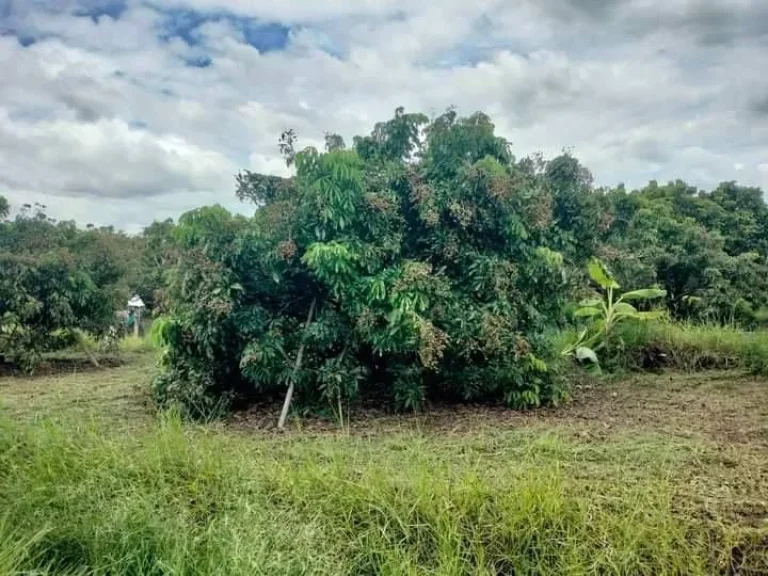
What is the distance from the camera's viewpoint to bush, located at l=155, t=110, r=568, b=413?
4.58 metres

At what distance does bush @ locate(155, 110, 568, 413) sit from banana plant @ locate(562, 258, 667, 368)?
1.80 meters

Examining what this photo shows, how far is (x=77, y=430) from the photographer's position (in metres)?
Result: 3.40

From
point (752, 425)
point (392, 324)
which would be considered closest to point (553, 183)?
point (392, 324)

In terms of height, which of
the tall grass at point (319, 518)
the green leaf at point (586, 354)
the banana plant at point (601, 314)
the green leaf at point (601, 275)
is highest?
the green leaf at point (601, 275)

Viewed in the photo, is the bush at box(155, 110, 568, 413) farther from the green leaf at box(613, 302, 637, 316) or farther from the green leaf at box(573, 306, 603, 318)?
the green leaf at box(613, 302, 637, 316)

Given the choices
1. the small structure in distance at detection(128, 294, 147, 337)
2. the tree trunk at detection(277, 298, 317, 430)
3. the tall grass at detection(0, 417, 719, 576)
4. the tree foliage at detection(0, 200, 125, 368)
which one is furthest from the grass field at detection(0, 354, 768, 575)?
the small structure in distance at detection(128, 294, 147, 337)

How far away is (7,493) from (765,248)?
40.7 ft

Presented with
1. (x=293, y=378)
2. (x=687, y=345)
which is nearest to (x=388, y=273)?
(x=293, y=378)

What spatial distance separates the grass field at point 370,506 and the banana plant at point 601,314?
3.18 m

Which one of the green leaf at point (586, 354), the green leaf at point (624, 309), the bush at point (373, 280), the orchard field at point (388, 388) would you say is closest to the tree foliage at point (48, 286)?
the orchard field at point (388, 388)

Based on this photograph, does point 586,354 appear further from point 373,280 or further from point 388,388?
point 373,280

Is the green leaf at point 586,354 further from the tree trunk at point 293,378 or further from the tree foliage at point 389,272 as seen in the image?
the tree trunk at point 293,378

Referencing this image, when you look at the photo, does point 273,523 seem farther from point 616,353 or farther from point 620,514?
point 616,353

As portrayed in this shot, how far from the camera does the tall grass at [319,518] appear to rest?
2447 mm
